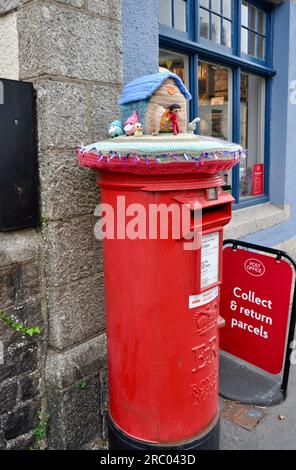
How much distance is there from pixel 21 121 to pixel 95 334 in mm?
1387

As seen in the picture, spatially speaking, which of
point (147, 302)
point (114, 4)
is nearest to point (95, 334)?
point (147, 302)

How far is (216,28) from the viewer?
4.55 m

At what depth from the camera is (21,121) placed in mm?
2262

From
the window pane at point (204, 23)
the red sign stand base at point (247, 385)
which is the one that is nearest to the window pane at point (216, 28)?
the window pane at point (204, 23)

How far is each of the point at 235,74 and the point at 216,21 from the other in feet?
2.22

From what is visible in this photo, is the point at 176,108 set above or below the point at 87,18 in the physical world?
below

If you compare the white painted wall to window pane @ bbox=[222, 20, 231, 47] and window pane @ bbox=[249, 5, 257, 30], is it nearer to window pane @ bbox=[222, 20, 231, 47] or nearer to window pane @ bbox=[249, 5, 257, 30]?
window pane @ bbox=[222, 20, 231, 47]

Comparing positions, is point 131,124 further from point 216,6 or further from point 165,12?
point 216,6

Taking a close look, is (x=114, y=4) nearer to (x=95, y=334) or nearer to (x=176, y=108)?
(x=176, y=108)

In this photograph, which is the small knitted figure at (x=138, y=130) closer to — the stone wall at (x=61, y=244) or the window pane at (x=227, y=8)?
the stone wall at (x=61, y=244)

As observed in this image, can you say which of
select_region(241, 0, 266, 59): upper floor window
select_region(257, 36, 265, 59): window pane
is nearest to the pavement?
select_region(241, 0, 266, 59): upper floor window

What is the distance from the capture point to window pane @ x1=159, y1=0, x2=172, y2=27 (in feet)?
12.4

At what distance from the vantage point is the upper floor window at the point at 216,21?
14.3 ft

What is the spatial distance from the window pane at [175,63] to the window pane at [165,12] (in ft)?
0.84
